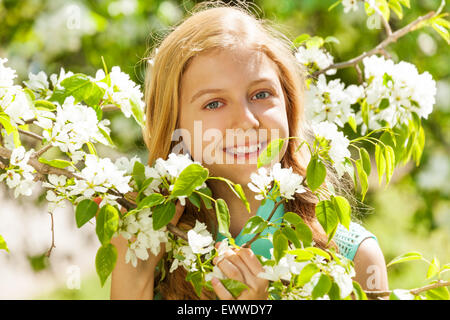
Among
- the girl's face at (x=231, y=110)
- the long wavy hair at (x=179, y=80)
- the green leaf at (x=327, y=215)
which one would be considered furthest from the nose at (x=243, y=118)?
the green leaf at (x=327, y=215)

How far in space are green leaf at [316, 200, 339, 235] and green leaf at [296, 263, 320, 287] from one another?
0.06 meters

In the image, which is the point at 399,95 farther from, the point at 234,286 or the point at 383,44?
the point at 234,286

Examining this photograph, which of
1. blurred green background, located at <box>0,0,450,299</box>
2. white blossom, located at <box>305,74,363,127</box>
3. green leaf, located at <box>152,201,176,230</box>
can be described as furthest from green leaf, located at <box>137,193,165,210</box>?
blurred green background, located at <box>0,0,450,299</box>

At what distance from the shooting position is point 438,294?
1.92 ft

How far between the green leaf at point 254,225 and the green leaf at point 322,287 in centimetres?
9

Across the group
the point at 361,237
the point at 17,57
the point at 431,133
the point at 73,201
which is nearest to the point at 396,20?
the point at 431,133

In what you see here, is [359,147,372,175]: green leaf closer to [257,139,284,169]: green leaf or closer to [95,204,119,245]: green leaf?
[257,139,284,169]: green leaf

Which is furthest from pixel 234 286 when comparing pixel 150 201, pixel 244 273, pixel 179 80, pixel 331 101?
pixel 331 101

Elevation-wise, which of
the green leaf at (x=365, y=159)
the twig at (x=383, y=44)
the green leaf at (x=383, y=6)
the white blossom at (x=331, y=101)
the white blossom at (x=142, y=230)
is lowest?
the white blossom at (x=142, y=230)

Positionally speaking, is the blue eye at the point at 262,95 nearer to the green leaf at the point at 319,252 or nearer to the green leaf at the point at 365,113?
the green leaf at the point at 365,113

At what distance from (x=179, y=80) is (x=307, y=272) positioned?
16.5 inches

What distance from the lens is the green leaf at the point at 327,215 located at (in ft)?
1.99

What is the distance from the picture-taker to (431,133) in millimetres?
2365

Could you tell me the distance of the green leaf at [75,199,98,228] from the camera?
1.93ft
